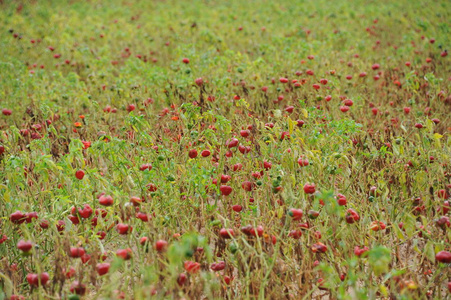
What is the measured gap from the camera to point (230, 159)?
108 inches

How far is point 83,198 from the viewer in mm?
2512

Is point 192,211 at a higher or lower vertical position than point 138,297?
lower

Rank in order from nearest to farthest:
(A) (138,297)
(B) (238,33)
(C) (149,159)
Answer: (A) (138,297)
(C) (149,159)
(B) (238,33)

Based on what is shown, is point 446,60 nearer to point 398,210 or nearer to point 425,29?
point 425,29

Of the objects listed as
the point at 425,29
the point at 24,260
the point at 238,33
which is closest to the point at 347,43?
the point at 425,29

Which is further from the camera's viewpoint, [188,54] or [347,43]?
[347,43]

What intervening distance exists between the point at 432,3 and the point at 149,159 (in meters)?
8.18

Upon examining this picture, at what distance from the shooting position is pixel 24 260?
7.37 ft

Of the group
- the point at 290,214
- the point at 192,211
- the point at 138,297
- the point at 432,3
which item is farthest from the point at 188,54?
the point at 432,3

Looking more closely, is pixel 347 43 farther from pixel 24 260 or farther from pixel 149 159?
pixel 24 260

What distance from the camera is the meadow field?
1.91 metres

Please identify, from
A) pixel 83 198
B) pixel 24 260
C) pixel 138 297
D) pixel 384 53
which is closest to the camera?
pixel 138 297

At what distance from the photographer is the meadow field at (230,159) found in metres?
1.91

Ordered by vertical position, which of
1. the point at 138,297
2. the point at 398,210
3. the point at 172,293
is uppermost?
the point at 138,297
